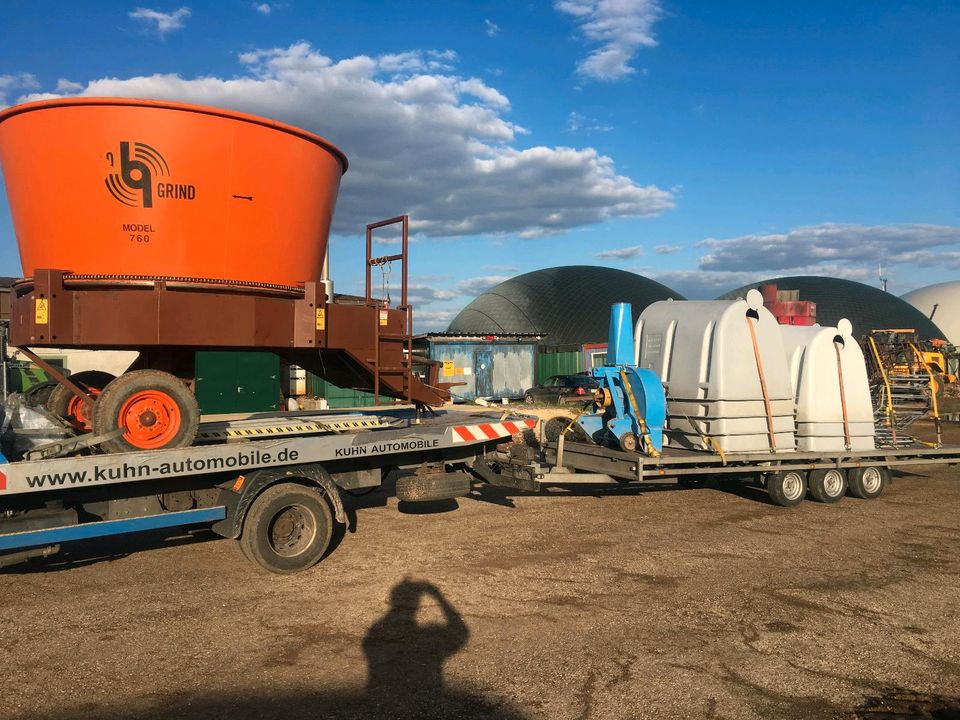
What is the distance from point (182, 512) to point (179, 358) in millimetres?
1581

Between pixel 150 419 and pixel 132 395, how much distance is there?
26cm

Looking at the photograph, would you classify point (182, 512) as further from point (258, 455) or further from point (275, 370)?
point (275, 370)

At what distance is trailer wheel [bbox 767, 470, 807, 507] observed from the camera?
970cm

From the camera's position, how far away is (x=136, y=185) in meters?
6.01

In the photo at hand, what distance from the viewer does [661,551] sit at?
295 inches

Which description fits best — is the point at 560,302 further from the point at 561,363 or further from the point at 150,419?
the point at 150,419

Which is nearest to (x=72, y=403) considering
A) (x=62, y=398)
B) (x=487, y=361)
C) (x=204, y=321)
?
(x=62, y=398)

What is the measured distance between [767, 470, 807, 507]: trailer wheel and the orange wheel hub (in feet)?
24.9

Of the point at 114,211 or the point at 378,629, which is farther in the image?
the point at 114,211

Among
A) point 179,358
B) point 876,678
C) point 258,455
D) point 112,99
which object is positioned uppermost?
point 112,99

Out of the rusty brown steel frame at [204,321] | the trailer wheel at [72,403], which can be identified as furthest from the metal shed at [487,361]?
the trailer wheel at [72,403]

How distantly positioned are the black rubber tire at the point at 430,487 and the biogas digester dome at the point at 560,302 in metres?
42.4

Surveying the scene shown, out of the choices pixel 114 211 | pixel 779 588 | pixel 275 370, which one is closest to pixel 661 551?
pixel 779 588

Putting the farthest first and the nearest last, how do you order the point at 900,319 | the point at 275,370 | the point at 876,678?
the point at 900,319
the point at 275,370
the point at 876,678
